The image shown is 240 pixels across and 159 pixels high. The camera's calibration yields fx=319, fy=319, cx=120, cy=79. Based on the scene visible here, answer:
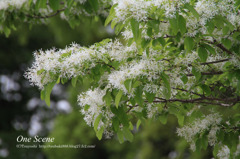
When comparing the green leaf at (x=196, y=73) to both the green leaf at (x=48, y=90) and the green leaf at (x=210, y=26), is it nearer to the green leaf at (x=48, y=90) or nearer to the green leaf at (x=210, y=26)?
the green leaf at (x=210, y=26)

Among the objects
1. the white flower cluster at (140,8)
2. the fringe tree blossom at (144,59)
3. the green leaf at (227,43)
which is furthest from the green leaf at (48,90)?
the green leaf at (227,43)

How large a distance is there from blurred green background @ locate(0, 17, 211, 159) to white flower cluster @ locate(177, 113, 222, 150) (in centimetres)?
384

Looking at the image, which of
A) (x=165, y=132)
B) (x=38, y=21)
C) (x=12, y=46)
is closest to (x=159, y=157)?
(x=165, y=132)

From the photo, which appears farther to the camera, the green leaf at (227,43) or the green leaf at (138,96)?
the green leaf at (227,43)

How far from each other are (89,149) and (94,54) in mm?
7236

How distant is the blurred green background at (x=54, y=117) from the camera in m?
7.21

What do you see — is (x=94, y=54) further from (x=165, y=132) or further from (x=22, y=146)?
(x=22, y=146)

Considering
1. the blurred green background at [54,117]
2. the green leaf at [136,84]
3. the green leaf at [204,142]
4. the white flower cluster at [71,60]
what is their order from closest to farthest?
the green leaf at [136,84] < the white flower cluster at [71,60] < the green leaf at [204,142] < the blurred green background at [54,117]

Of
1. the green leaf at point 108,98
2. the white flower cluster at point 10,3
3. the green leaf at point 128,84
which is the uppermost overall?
the white flower cluster at point 10,3

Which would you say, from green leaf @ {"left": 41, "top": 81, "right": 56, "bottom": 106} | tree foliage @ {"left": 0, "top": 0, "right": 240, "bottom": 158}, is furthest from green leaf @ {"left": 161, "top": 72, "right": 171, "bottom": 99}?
green leaf @ {"left": 41, "top": 81, "right": 56, "bottom": 106}

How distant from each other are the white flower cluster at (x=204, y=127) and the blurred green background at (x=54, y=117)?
384cm

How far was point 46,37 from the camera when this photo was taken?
12.5m

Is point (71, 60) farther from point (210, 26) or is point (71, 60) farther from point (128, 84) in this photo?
point (210, 26)

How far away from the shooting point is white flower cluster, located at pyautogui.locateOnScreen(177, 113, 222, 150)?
99.0 inches
